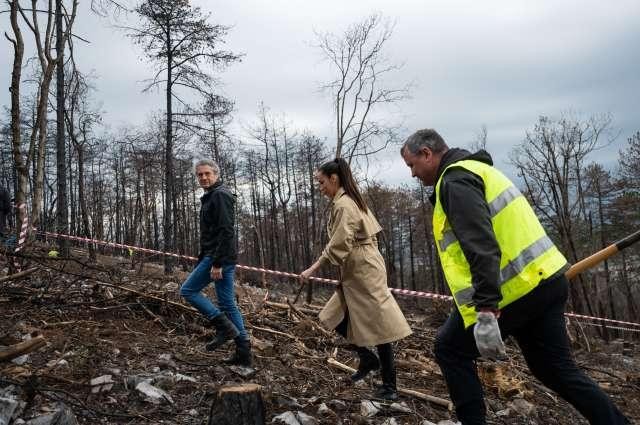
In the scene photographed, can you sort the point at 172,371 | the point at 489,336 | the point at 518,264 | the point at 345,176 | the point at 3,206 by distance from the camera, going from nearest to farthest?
the point at 489,336
the point at 518,264
the point at 345,176
the point at 172,371
the point at 3,206

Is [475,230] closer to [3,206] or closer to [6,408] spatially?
[6,408]

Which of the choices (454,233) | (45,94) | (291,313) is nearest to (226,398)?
(454,233)

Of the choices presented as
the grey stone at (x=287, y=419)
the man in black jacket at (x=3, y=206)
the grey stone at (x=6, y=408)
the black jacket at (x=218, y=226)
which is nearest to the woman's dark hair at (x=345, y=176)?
the black jacket at (x=218, y=226)

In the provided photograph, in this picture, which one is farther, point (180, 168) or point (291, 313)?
point (180, 168)

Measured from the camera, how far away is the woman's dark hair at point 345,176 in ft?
15.2

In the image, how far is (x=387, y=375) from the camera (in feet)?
14.8

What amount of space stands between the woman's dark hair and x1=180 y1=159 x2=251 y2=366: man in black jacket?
103 cm

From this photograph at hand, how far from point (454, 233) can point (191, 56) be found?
15712mm

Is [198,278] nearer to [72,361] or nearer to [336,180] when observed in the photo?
[72,361]

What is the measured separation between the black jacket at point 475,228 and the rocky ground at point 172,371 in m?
2.01

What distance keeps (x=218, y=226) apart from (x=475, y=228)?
2917 mm

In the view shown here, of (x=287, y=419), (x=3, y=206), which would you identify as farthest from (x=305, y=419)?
(x=3, y=206)

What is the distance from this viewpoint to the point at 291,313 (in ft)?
26.8

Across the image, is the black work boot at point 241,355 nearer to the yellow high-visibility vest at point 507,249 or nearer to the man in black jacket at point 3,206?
the yellow high-visibility vest at point 507,249
